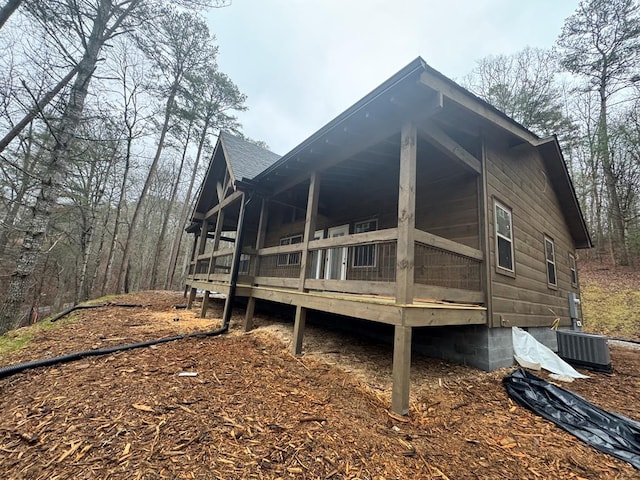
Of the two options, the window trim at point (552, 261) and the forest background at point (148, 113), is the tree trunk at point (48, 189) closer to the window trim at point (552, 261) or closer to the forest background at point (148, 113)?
the forest background at point (148, 113)

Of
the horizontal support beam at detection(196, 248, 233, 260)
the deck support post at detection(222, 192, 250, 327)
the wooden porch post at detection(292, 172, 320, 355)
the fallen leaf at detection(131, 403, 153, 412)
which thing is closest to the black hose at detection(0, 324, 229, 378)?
the deck support post at detection(222, 192, 250, 327)

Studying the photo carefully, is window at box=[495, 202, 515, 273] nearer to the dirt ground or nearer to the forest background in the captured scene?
the dirt ground

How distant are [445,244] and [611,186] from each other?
18969 millimetres

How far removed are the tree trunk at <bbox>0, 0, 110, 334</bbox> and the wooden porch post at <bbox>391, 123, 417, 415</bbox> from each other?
22.0 ft

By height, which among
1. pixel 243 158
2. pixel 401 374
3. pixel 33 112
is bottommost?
pixel 401 374

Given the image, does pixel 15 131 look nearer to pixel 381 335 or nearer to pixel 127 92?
pixel 127 92

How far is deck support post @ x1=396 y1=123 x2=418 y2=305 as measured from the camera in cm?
306

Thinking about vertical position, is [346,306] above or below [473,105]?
below

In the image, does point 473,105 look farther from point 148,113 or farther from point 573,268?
point 148,113

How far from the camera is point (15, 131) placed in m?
5.39

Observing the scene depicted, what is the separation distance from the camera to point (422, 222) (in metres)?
5.70

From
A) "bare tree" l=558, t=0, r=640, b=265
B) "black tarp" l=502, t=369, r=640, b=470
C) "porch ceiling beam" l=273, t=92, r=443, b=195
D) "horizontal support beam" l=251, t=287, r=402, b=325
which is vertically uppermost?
"bare tree" l=558, t=0, r=640, b=265

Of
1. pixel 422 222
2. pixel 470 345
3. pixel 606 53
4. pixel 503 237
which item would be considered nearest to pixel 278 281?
pixel 422 222

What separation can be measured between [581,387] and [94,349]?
7682 millimetres
